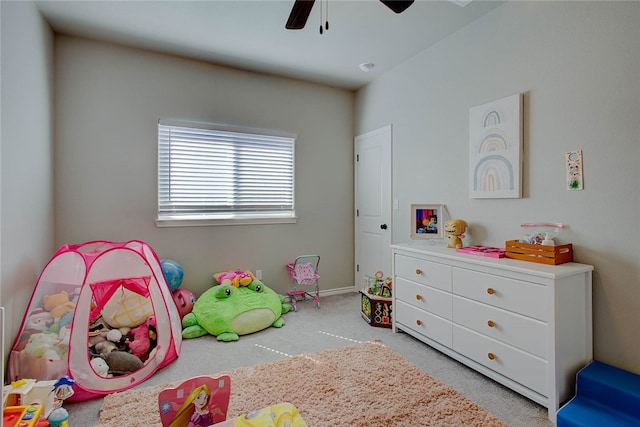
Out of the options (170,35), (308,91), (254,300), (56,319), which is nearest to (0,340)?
(56,319)

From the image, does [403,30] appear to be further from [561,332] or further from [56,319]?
[56,319]

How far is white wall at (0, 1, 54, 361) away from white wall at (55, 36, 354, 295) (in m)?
0.19

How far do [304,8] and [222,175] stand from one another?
2.19m

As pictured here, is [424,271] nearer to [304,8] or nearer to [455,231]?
[455,231]

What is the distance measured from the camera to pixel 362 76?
3.84 meters

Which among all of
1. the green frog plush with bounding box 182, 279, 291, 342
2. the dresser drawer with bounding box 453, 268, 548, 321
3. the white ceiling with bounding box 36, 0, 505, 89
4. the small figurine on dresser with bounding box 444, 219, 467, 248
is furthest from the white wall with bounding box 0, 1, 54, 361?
the small figurine on dresser with bounding box 444, 219, 467, 248

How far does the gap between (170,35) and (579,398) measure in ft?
13.3

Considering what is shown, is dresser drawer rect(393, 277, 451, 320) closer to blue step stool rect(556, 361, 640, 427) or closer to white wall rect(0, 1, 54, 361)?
blue step stool rect(556, 361, 640, 427)

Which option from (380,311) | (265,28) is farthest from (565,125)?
(265,28)

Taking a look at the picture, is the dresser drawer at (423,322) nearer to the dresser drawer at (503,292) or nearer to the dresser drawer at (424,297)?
the dresser drawer at (424,297)

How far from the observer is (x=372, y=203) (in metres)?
4.04

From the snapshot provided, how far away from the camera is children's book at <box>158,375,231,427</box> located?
1287 mm

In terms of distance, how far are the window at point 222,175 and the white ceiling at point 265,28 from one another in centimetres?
78

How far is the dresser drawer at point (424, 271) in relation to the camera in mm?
2445
